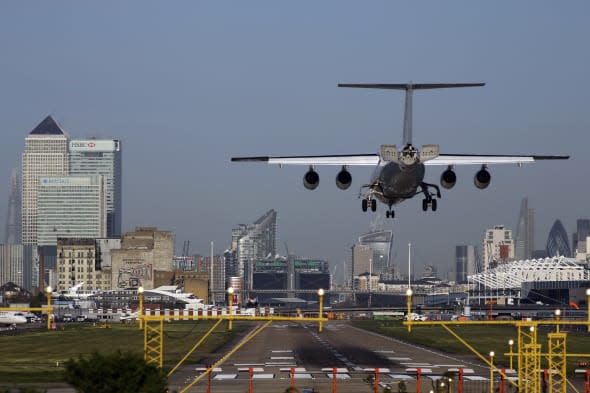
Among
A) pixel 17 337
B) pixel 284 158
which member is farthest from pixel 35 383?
pixel 17 337

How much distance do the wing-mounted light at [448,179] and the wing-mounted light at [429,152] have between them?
5.46m

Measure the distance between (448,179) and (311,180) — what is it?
7.45m

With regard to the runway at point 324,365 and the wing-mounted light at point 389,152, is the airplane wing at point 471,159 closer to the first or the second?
the wing-mounted light at point 389,152

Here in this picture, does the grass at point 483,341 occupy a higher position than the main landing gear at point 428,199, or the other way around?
the main landing gear at point 428,199

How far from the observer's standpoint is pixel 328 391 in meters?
82.9

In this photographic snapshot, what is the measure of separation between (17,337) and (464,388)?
3575 inches

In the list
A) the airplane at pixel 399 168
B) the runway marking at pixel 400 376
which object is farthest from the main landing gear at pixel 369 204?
the runway marking at pixel 400 376

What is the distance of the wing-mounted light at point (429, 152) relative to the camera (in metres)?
64.8

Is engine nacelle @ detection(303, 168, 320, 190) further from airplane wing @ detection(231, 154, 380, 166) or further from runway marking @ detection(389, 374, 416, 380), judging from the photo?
runway marking @ detection(389, 374, 416, 380)

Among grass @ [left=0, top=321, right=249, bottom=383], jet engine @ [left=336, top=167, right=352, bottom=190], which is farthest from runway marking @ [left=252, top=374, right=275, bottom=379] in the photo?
jet engine @ [left=336, top=167, right=352, bottom=190]

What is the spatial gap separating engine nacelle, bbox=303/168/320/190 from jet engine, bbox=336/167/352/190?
3.83 feet

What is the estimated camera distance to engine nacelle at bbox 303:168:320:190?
70625 millimetres

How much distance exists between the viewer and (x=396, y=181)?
68.0 meters

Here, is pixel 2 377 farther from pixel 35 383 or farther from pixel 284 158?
pixel 284 158
